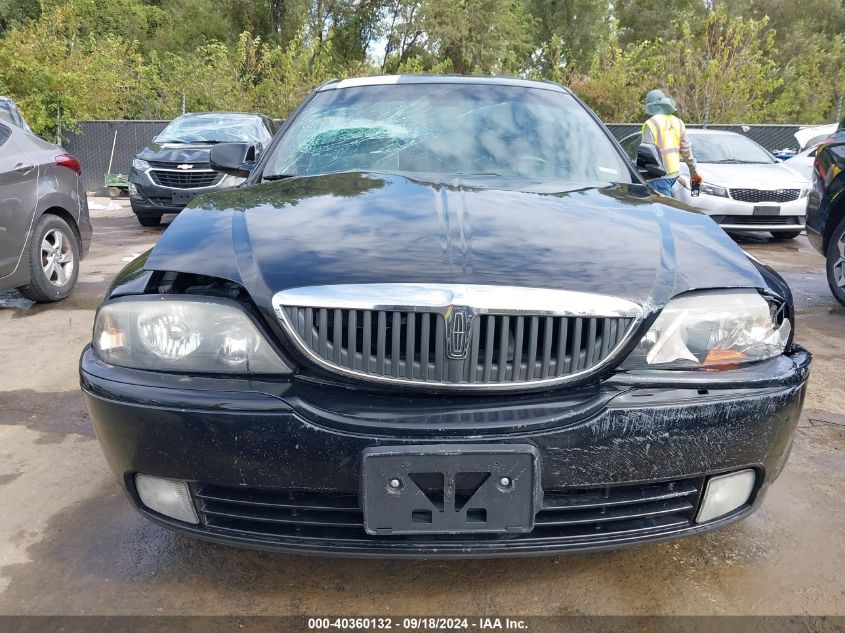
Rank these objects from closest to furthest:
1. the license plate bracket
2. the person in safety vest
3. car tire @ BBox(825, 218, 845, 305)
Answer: the license plate bracket, car tire @ BBox(825, 218, 845, 305), the person in safety vest

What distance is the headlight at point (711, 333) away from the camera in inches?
70.4

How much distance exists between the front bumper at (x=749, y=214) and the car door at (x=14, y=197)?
22.1 ft

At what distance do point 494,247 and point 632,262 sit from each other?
36 centimetres

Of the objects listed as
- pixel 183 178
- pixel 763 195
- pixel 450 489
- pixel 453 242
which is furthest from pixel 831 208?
pixel 183 178

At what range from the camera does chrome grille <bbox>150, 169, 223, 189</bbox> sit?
945 centimetres

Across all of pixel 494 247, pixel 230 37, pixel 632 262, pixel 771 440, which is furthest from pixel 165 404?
pixel 230 37

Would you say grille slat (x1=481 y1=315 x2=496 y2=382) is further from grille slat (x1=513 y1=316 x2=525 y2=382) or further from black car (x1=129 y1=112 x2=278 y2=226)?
black car (x1=129 y1=112 x2=278 y2=226)

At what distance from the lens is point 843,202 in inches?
203

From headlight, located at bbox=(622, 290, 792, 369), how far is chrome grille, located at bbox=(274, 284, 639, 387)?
101 mm

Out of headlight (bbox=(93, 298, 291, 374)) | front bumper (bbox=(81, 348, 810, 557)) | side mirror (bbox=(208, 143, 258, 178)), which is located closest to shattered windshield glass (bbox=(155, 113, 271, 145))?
side mirror (bbox=(208, 143, 258, 178))

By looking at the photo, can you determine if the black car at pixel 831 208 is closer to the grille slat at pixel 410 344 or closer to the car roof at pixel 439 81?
the car roof at pixel 439 81

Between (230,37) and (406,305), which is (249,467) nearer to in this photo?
(406,305)

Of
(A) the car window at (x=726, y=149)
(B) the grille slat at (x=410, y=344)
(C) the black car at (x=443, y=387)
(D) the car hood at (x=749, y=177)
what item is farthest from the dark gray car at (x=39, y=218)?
(A) the car window at (x=726, y=149)

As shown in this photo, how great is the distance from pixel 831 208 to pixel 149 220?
845 centimetres
